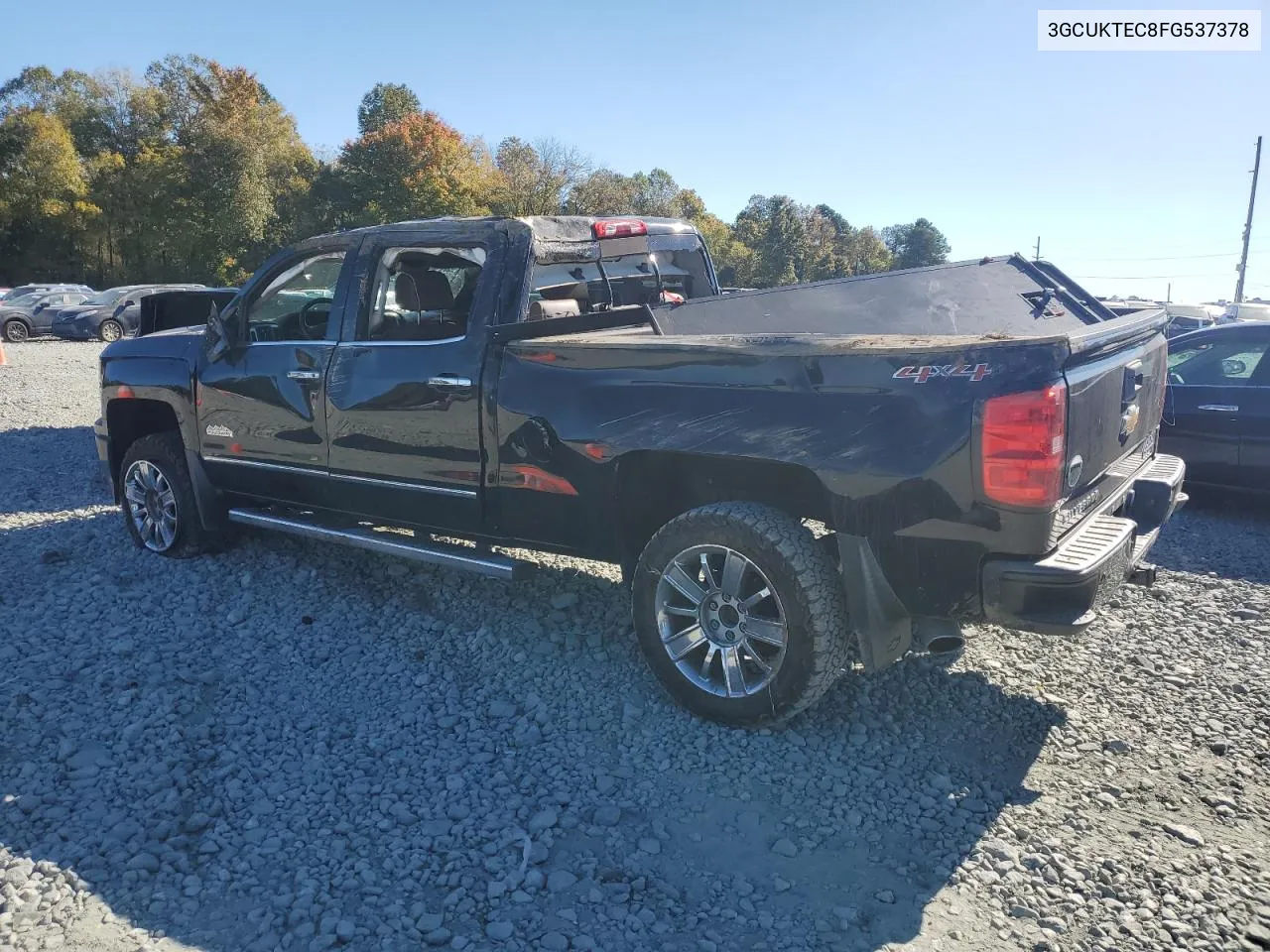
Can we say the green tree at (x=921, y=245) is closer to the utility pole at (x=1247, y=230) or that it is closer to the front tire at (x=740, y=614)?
the utility pole at (x=1247, y=230)

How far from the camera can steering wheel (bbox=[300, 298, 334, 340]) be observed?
5.39 meters

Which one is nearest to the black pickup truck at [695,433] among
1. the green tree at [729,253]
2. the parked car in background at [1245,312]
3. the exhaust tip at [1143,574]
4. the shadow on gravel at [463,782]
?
the exhaust tip at [1143,574]

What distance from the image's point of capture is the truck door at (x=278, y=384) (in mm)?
5172

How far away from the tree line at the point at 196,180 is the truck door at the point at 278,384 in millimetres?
41031

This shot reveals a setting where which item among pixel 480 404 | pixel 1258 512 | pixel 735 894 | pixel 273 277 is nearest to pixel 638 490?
pixel 480 404

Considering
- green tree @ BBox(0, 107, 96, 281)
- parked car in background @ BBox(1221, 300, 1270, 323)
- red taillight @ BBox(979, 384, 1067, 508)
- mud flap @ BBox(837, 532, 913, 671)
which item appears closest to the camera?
red taillight @ BBox(979, 384, 1067, 508)

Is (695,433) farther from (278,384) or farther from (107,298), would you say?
(107,298)

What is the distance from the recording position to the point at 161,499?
6102mm

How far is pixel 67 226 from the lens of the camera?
151 ft

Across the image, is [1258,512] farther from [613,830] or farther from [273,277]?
[273,277]

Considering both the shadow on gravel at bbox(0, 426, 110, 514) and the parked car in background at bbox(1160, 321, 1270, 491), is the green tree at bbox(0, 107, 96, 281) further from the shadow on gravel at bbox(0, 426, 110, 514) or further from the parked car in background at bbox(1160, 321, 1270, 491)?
the parked car in background at bbox(1160, 321, 1270, 491)

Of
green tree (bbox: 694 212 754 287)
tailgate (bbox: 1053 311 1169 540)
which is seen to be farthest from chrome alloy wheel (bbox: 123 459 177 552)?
green tree (bbox: 694 212 754 287)

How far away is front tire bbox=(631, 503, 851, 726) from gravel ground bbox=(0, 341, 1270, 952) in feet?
0.64

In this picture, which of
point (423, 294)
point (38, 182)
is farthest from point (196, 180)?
point (423, 294)
